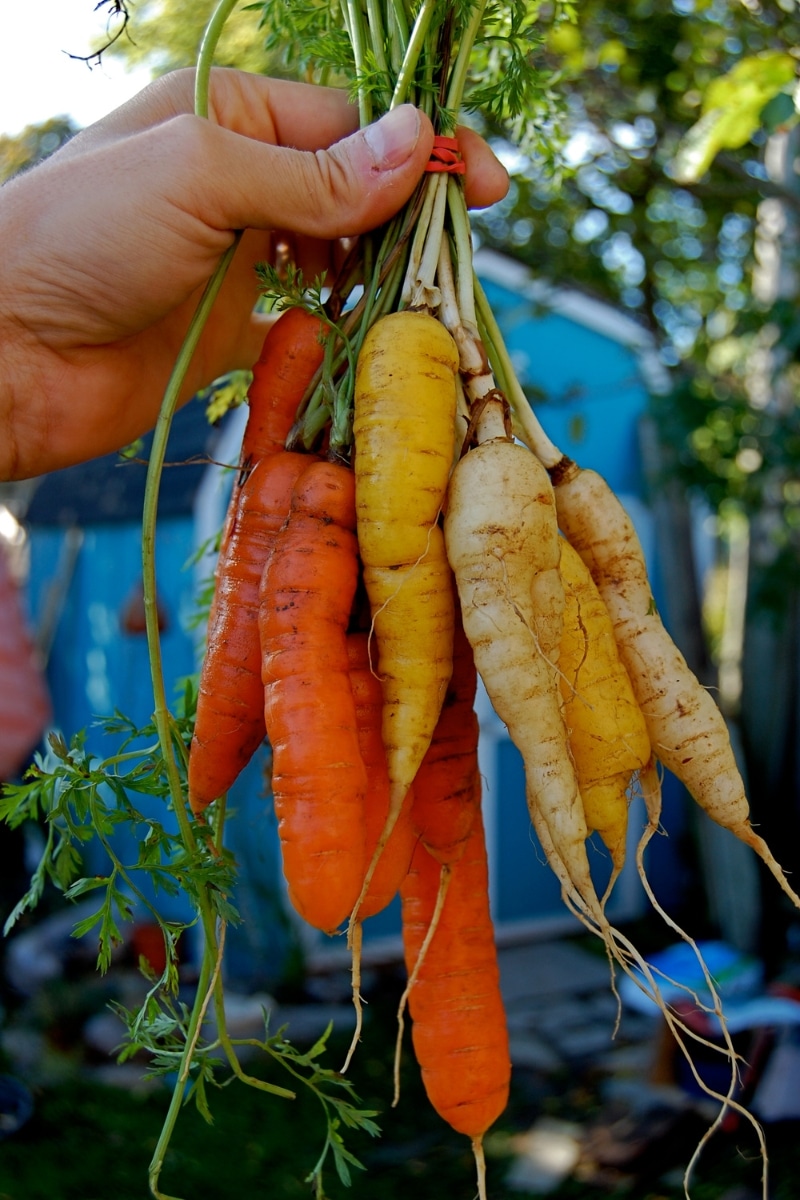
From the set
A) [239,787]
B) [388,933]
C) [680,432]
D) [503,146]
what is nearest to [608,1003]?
[388,933]

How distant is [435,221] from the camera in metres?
1.35

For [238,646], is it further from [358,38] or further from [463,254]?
[358,38]

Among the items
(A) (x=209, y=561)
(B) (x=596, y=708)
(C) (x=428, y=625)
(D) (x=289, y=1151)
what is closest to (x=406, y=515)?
(C) (x=428, y=625)

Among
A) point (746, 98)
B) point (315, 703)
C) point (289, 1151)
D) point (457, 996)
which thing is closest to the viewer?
point (315, 703)

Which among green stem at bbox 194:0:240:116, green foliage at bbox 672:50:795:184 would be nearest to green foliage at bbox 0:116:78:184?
green foliage at bbox 672:50:795:184

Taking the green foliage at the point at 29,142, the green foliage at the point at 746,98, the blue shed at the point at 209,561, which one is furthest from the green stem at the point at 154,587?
the blue shed at the point at 209,561

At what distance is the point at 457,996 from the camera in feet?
4.88

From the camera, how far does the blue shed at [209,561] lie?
6.05 metres

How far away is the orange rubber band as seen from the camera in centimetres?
134

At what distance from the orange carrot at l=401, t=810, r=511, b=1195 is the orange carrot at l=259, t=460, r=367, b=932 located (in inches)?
A: 10.6

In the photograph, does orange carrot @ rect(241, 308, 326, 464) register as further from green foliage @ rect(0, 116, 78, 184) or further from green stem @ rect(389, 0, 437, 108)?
green foliage @ rect(0, 116, 78, 184)

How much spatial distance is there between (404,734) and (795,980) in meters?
5.20

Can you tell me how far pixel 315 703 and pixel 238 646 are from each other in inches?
7.6

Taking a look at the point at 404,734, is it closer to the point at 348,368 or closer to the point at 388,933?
the point at 348,368
